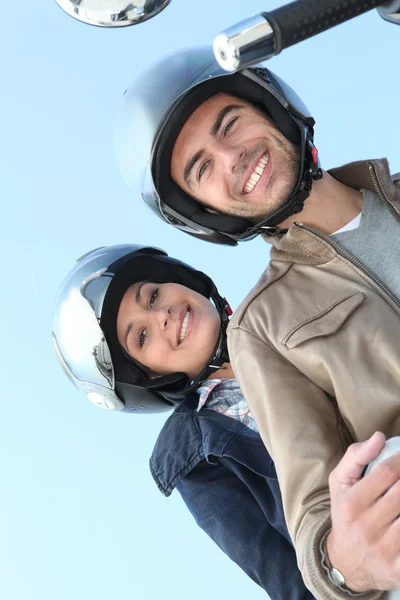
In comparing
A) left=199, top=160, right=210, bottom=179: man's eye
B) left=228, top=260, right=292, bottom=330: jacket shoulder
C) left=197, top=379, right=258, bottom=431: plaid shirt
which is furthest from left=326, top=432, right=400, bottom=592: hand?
left=197, top=379, right=258, bottom=431: plaid shirt

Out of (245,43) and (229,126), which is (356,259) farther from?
(245,43)

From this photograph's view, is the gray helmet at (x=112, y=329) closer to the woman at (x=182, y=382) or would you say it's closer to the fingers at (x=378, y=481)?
the woman at (x=182, y=382)

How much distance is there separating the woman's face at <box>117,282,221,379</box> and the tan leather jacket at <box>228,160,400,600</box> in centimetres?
63

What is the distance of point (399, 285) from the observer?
162 cm

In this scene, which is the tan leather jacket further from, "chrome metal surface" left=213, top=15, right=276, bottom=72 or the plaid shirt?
"chrome metal surface" left=213, top=15, right=276, bottom=72

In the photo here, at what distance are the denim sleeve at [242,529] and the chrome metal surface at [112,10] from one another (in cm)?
161

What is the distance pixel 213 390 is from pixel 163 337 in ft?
0.75

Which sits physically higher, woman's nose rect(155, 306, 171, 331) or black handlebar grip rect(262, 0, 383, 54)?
black handlebar grip rect(262, 0, 383, 54)

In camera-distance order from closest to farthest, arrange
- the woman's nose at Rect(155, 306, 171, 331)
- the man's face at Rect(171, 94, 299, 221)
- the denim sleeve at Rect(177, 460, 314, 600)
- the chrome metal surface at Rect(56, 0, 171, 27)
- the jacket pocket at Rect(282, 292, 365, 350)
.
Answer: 1. the chrome metal surface at Rect(56, 0, 171, 27)
2. the jacket pocket at Rect(282, 292, 365, 350)
3. the man's face at Rect(171, 94, 299, 221)
4. the denim sleeve at Rect(177, 460, 314, 600)
5. the woman's nose at Rect(155, 306, 171, 331)

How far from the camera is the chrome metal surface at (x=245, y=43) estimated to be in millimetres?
663

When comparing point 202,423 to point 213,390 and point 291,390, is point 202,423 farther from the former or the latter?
point 291,390

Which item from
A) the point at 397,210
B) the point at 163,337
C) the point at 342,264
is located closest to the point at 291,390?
the point at 342,264

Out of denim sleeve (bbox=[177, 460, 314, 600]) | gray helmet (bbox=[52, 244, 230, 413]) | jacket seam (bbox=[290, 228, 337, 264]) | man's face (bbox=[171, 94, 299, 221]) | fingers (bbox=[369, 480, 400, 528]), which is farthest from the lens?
gray helmet (bbox=[52, 244, 230, 413])

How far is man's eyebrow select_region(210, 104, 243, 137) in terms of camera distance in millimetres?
1937
